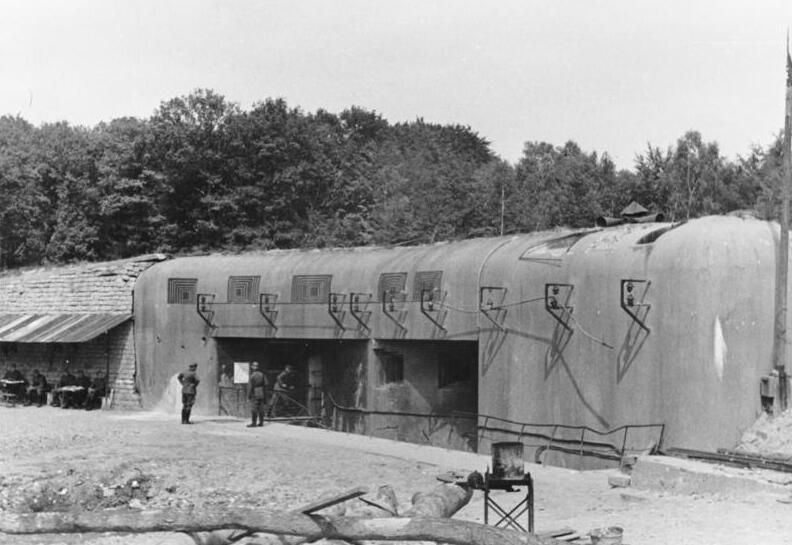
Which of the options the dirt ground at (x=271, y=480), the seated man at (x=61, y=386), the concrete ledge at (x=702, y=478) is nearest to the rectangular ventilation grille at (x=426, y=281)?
the dirt ground at (x=271, y=480)

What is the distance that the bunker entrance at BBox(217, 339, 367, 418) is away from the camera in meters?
24.1

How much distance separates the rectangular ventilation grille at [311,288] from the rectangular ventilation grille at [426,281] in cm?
278

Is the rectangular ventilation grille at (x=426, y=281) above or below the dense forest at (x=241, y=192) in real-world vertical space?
below

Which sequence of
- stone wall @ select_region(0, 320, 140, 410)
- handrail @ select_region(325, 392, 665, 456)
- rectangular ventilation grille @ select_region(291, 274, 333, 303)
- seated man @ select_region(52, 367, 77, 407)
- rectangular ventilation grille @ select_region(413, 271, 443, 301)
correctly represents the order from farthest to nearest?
stone wall @ select_region(0, 320, 140, 410) → seated man @ select_region(52, 367, 77, 407) → rectangular ventilation grille @ select_region(291, 274, 333, 303) → rectangular ventilation grille @ select_region(413, 271, 443, 301) → handrail @ select_region(325, 392, 665, 456)

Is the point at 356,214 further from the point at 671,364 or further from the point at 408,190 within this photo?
the point at 671,364

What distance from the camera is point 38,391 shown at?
26.9 meters

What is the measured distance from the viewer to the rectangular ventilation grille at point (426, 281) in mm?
21455

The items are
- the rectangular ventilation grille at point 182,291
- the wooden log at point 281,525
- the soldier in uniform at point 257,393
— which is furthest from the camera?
the rectangular ventilation grille at point 182,291

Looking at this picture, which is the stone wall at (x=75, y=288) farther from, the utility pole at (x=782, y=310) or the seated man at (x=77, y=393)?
the utility pole at (x=782, y=310)

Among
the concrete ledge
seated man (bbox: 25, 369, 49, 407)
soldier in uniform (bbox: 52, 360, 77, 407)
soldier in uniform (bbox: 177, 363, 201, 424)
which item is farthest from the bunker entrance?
the concrete ledge

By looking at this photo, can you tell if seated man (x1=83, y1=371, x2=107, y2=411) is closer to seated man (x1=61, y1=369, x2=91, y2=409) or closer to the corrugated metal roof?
seated man (x1=61, y1=369, x2=91, y2=409)

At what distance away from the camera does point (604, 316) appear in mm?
17766

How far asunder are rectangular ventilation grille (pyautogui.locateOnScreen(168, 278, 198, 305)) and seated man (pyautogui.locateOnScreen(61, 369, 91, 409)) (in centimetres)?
304

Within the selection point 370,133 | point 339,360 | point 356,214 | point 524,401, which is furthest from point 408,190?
point 524,401
